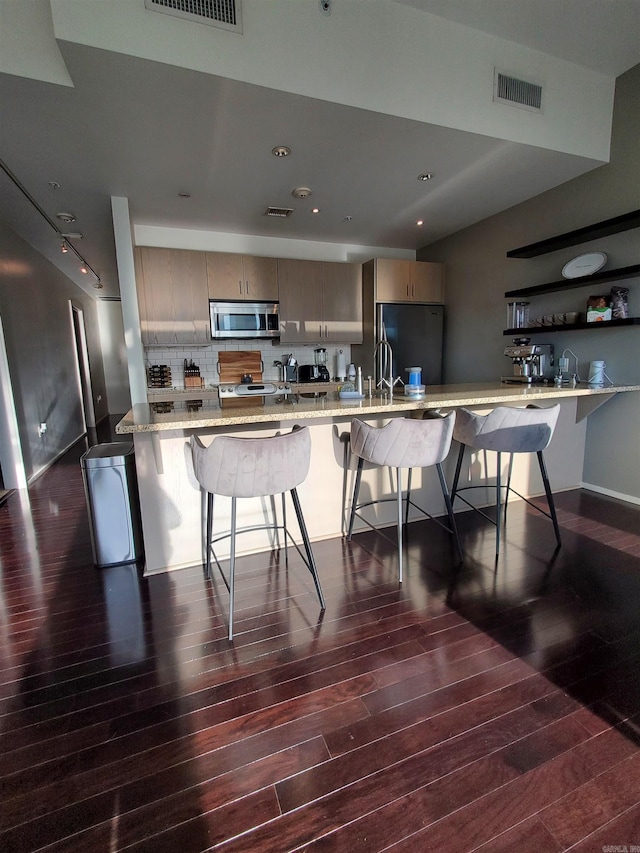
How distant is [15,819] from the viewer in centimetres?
109

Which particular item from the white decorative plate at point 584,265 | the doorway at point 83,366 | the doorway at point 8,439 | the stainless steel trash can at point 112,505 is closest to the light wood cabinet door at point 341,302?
the white decorative plate at point 584,265

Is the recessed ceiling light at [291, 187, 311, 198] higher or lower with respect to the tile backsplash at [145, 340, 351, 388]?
higher

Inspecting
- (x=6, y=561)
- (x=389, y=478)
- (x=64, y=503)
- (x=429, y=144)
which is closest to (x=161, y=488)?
(x=6, y=561)

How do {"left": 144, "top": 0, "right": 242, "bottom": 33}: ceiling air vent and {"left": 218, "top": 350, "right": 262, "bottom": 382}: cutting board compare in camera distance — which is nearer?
{"left": 144, "top": 0, "right": 242, "bottom": 33}: ceiling air vent

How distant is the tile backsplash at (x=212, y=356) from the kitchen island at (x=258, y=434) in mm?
2128

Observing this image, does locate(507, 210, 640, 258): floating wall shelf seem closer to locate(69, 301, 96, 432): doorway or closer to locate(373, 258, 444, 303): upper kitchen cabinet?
locate(373, 258, 444, 303): upper kitchen cabinet

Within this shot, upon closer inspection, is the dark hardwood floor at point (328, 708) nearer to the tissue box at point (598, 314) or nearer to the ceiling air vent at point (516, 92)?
the tissue box at point (598, 314)

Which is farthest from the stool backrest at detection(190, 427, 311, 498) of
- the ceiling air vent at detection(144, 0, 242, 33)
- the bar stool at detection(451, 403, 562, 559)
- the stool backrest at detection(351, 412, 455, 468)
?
the ceiling air vent at detection(144, 0, 242, 33)

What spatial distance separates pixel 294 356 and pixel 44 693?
4.05m

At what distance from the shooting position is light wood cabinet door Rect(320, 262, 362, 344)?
4.76 m

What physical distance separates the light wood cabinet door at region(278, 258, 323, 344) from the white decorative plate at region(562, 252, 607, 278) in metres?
2.54

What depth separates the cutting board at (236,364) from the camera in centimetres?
466

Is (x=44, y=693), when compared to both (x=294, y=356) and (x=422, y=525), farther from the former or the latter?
(x=294, y=356)

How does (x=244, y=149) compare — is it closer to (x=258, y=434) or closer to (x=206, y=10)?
(x=206, y=10)
